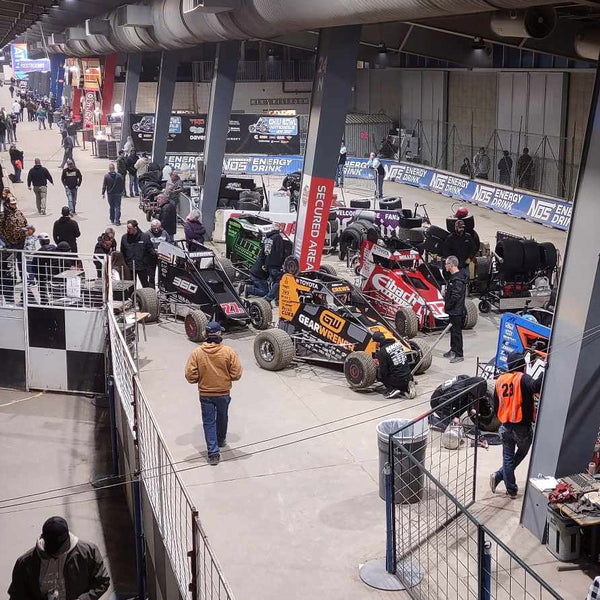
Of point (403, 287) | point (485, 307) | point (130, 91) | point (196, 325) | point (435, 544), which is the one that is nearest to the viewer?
point (435, 544)

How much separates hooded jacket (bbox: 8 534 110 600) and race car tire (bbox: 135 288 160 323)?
1058 cm

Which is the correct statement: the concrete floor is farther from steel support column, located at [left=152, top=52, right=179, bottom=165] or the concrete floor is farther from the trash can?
steel support column, located at [left=152, top=52, right=179, bottom=165]

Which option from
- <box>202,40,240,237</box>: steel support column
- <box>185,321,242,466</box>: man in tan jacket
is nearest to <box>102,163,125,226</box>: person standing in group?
<box>202,40,240,237</box>: steel support column

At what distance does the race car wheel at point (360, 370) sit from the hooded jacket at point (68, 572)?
745 cm

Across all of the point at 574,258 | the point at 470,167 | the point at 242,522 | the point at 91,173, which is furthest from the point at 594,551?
the point at 91,173

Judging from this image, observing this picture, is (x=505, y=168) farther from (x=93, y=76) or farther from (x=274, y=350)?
(x=93, y=76)

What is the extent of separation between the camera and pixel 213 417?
1134 cm

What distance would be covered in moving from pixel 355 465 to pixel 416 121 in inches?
1232

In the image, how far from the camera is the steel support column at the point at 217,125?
25609 mm

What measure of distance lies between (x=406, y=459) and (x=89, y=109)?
4135 centimetres

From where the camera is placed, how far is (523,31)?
13070 mm

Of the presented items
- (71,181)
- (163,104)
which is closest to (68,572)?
(71,181)

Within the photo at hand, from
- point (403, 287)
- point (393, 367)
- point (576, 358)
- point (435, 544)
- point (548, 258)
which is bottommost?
point (435, 544)

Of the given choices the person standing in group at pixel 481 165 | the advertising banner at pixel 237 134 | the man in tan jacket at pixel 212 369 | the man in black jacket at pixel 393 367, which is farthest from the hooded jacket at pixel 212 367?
the advertising banner at pixel 237 134
